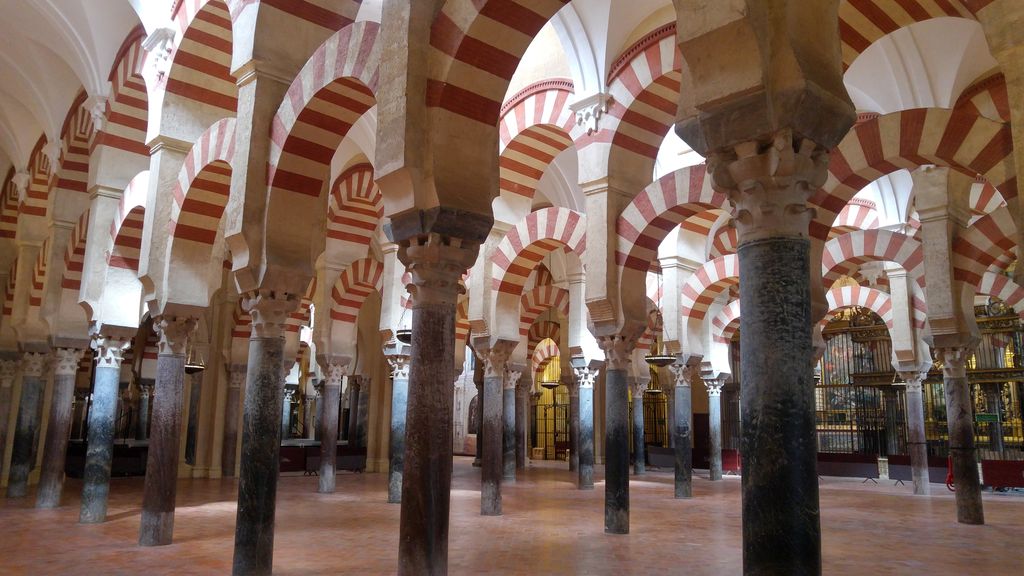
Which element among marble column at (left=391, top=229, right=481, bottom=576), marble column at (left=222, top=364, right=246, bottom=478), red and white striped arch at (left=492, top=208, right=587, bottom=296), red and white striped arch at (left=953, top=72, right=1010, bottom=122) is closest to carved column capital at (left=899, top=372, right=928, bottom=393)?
red and white striped arch at (left=953, top=72, right=1010, bottom=122)

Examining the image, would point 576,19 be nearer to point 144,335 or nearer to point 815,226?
point 815,226

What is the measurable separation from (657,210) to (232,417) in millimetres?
9866

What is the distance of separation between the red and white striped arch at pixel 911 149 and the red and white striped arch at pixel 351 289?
308 inches

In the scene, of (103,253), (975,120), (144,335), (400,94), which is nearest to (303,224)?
(400,94)

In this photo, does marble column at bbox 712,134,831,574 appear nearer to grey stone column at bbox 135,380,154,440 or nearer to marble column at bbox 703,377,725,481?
marble column at bbox 703,377,725,481

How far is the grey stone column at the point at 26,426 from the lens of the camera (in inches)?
397

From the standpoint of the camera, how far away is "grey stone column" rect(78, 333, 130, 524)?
7613 mm

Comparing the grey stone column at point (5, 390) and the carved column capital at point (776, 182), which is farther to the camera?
the grey stone column at point (5, 390)

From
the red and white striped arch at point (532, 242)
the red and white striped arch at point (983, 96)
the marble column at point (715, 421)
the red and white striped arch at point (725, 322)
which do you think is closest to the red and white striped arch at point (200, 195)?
the red and white striped arch at point (532, 242)

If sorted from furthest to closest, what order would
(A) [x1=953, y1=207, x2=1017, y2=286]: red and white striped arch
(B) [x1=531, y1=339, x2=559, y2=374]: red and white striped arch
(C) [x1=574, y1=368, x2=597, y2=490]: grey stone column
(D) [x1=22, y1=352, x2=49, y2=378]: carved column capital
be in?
(B) [x1=531, y1=339, x2=559, y2=374]: red and white striped arch
(C) [x1=574, y1=368, x2=597, y2=490]: grey stone column
(D) [x1=22, y1=352, x2=49, y2=378]: carved column capital
(A) [x1=953, y1=207, x2=1017, y2=286]: red and white striped arch

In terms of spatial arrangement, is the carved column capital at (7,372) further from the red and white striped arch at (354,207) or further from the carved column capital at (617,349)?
the carved column capital at (617,349)

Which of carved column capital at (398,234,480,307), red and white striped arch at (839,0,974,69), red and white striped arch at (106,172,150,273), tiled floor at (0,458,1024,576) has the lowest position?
tiled floor at (0,458,1024,576)

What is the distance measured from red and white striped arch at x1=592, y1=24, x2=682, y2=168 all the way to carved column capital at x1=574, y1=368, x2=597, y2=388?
13.4ft

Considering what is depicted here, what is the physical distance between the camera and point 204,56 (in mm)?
7277
